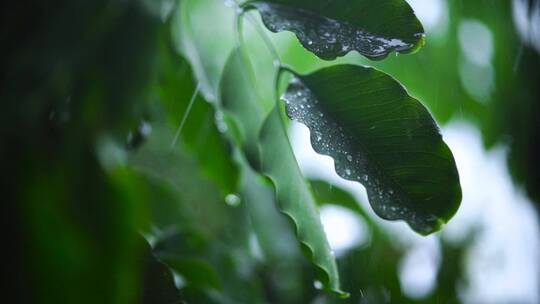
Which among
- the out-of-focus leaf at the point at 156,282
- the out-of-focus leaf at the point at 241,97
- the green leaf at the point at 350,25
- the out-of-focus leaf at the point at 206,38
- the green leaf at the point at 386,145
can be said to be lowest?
the out-of-focus leaf at the point at 156,282

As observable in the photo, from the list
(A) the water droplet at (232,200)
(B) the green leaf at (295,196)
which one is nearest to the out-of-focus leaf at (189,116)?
(A) the water droplet at (232,200)

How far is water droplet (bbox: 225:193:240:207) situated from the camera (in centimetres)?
77

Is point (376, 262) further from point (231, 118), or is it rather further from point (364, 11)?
point (364, 11)

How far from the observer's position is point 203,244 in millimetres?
724

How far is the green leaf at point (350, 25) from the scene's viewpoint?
1.53 ft

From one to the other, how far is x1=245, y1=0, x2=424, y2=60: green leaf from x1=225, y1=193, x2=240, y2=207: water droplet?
31 cm

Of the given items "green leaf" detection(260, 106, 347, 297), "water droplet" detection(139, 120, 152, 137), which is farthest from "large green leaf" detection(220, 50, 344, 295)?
"water droplet" detection(139, 120, 152, 137)

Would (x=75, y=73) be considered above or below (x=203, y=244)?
above

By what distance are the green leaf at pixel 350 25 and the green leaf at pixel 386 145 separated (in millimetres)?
26

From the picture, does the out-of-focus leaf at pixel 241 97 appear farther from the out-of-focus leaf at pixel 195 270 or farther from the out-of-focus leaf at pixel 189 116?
the out-of-focus leaf at pixel 195 270

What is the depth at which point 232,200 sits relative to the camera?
792 millimetres

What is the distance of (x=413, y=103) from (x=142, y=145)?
1.28ft

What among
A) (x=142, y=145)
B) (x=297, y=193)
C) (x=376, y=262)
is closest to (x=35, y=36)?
(x=142, y=145)

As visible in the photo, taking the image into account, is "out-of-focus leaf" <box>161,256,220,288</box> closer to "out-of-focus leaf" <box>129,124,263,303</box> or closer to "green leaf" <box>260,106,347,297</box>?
"out-of-focus leaf" <box>129,124,263,303</box>
